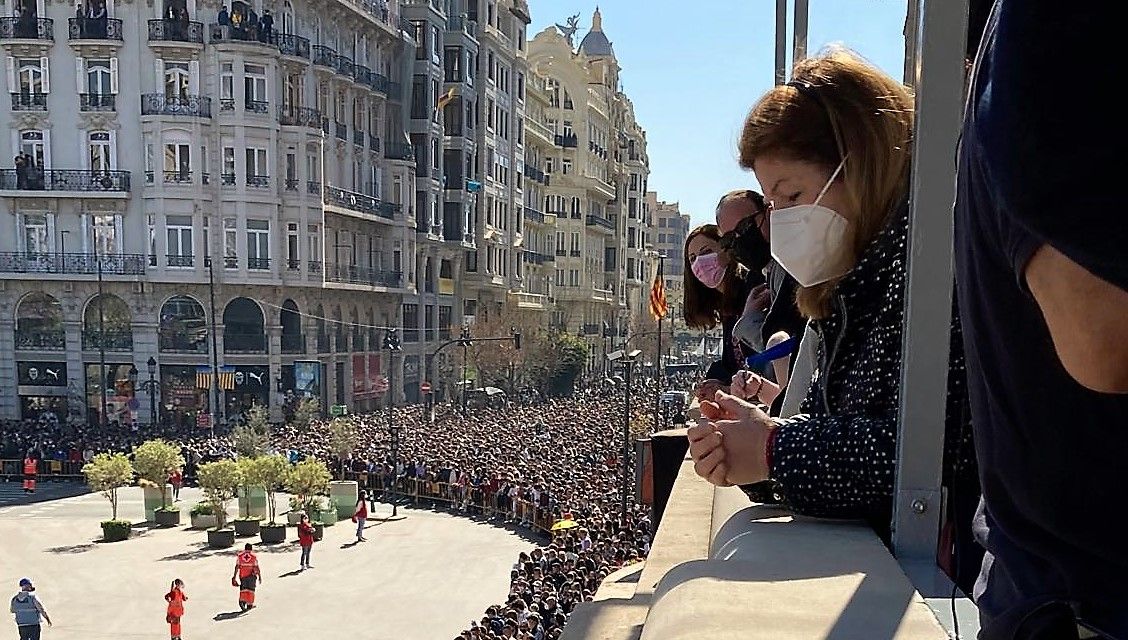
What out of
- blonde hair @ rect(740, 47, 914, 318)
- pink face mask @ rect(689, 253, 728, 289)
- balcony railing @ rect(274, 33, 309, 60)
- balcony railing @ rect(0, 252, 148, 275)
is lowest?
pink face mask @ rect(689, 253, 728, 289)

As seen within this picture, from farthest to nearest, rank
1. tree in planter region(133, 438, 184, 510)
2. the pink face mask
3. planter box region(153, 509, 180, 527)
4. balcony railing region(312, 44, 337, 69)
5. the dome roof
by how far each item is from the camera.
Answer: the dome roof, balcony railing region(312, 44, 337, 69), planter box region(153, 509, 180, 527), tree in planter region(133, 438, 184, 510), the pink face mask

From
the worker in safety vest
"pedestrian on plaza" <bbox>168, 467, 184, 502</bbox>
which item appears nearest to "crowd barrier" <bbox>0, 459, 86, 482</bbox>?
the worker in safety vest

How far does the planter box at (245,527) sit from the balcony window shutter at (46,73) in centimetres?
2243

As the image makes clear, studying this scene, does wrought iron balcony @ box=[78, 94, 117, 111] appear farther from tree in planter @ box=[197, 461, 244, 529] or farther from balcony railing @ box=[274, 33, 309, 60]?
tree in planter @ box=[197, 461, 244, 529]

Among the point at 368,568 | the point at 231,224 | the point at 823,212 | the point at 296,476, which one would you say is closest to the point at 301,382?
the point at 231,224

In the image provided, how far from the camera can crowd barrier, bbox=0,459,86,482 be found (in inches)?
1180

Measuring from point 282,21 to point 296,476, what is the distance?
22561mm

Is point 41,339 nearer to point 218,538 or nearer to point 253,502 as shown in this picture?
point 253,502

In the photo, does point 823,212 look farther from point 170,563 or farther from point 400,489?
point 400,489

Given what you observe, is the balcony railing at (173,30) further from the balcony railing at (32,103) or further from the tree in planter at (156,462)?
the tree in planter at (156,462)

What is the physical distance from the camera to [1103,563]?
0.89 meters

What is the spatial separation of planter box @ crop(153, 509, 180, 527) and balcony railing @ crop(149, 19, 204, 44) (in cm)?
1977

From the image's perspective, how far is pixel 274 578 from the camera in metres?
19.5

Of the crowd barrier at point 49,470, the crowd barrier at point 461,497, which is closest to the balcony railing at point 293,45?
the crowd barrier at point 49,470
